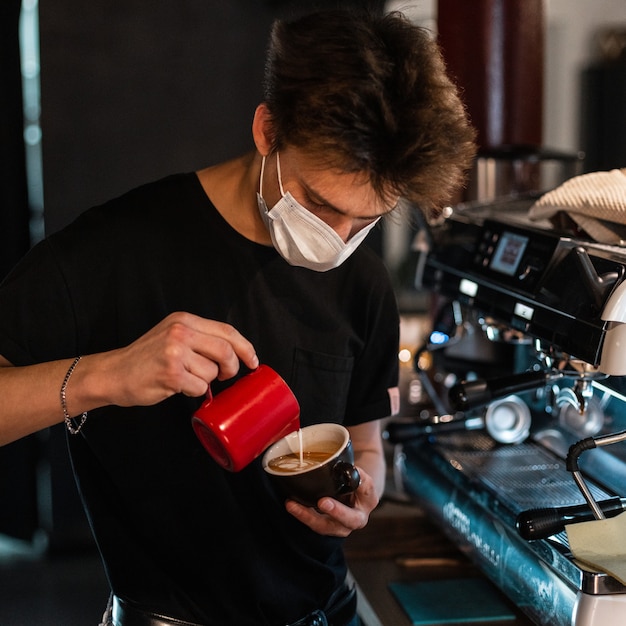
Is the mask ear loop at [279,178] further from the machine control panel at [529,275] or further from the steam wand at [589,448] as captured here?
the steam wand at [589,448]

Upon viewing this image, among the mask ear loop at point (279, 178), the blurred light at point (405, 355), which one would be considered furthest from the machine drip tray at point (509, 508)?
the blurred light at point (405, 355)

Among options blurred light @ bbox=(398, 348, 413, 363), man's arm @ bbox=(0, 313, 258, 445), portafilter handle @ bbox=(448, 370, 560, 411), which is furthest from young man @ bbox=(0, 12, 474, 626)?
blurred light @ bbox=(398, 348, 413, 363)

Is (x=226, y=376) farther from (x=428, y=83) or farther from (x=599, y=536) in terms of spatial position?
(x=599, y=536)

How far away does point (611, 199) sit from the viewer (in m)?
1.40

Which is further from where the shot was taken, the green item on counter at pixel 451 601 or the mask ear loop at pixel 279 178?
the green item on counter at pixel 451 601

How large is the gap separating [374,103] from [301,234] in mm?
235

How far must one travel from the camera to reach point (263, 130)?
47.6 inches

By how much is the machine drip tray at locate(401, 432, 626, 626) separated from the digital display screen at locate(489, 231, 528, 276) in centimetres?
42

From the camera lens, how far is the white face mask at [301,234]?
122cm

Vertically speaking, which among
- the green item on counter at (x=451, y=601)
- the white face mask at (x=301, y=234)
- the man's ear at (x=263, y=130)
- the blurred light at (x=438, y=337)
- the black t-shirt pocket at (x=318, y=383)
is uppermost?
the man's ear at (x=263, y=130)

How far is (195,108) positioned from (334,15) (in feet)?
6.28

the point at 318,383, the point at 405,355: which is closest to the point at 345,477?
the point at 318,383

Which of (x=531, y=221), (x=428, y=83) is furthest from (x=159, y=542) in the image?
(x=531, y=221)

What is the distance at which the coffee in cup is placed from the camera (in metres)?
1.21
